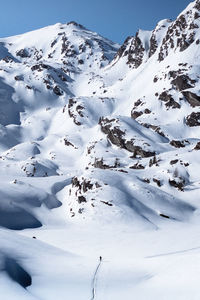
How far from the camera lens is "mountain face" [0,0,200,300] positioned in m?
9.46

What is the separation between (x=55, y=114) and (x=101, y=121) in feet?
92.8

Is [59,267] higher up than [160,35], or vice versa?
[160,35]

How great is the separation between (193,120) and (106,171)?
34.6 meters

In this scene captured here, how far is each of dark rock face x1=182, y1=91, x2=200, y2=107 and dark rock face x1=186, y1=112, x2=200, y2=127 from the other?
3790mm

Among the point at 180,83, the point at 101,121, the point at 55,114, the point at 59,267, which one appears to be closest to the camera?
the point at 59,267

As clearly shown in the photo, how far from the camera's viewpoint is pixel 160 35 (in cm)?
10238

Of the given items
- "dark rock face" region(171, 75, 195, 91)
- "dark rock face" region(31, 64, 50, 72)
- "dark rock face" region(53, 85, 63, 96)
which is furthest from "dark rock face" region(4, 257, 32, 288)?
"dark rock face" region(31, 64, 50, 72)

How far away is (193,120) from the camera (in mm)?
59562

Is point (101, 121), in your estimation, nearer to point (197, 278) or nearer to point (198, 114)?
point (198, 114)

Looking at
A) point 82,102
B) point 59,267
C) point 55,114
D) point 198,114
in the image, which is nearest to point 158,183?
point 59,267

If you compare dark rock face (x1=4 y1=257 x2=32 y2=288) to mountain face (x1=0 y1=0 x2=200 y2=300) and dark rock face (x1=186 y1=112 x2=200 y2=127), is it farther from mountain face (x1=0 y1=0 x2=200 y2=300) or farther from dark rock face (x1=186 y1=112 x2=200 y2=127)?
dark rock face (x1=186 y1=112 x2=200 y2=127)

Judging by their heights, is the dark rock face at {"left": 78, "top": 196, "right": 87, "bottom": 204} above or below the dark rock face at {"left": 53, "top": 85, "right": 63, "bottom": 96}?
below

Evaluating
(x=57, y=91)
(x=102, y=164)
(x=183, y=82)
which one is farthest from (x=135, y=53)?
(x=102, y=164)

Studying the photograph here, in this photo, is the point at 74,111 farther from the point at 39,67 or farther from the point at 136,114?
the point at 39,67
